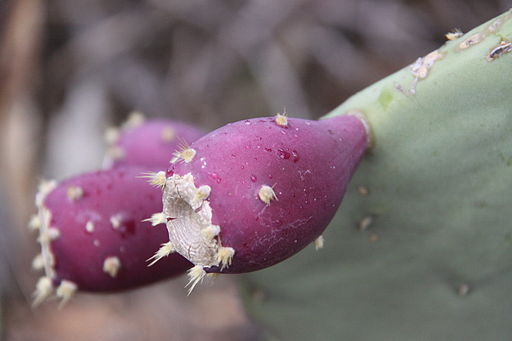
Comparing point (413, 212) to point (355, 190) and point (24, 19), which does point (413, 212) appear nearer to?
point (355, 190)

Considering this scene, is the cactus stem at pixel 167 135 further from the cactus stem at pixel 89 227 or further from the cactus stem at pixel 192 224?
the cactus stem at pixel 192 224

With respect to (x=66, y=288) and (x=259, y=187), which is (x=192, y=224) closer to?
(x=259, y=187)

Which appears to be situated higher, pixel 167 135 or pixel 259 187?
pixel 259 187

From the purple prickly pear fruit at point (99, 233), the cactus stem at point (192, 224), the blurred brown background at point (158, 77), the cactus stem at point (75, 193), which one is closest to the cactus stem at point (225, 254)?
the cactus stem at point (192, 224)

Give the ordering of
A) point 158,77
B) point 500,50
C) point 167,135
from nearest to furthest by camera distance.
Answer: point 500,50 < point 167,135 < point 158,77

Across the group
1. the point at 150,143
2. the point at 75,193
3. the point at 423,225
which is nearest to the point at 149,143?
the point at 150,143

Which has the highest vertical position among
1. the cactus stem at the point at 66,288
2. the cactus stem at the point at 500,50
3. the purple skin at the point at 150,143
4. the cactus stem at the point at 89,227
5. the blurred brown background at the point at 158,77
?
the cactus stem at the point at 500,50

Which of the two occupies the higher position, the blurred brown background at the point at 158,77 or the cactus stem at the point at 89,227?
the cactus stem at the point at 89,227
